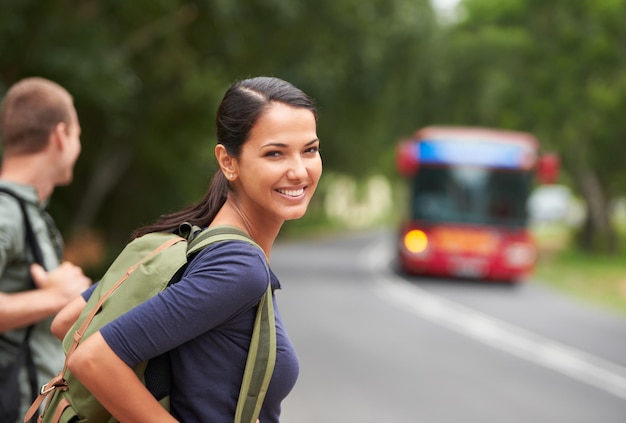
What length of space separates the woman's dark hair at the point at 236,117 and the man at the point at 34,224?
0.71 meters

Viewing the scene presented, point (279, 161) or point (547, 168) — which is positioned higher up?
point (279, 161)

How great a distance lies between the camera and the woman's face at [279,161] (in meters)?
2.14

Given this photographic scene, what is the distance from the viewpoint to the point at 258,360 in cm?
201

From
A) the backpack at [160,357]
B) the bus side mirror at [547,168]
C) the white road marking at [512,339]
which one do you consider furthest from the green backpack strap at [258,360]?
the bus side mirror at [547,168]

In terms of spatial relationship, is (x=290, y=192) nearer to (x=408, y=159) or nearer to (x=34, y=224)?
(x=34, y=224)

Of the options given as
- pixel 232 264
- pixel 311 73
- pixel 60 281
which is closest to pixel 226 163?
pixel 232 264

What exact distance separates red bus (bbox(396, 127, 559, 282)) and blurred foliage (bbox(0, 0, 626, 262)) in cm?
422

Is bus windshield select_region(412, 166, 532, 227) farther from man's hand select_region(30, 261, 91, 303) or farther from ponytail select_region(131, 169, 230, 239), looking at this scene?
ponytail select_region(131, 169, 230, 239)

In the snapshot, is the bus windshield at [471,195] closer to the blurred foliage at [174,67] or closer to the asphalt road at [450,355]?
the asphalt road at [450,355]

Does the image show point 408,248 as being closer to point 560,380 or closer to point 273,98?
point 560,380

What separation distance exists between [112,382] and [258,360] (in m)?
0.29

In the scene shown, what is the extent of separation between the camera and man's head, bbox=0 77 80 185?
117 inches

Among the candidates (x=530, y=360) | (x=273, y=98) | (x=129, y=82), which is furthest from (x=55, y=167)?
(x=129, y=82)

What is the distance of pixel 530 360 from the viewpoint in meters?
11.2
